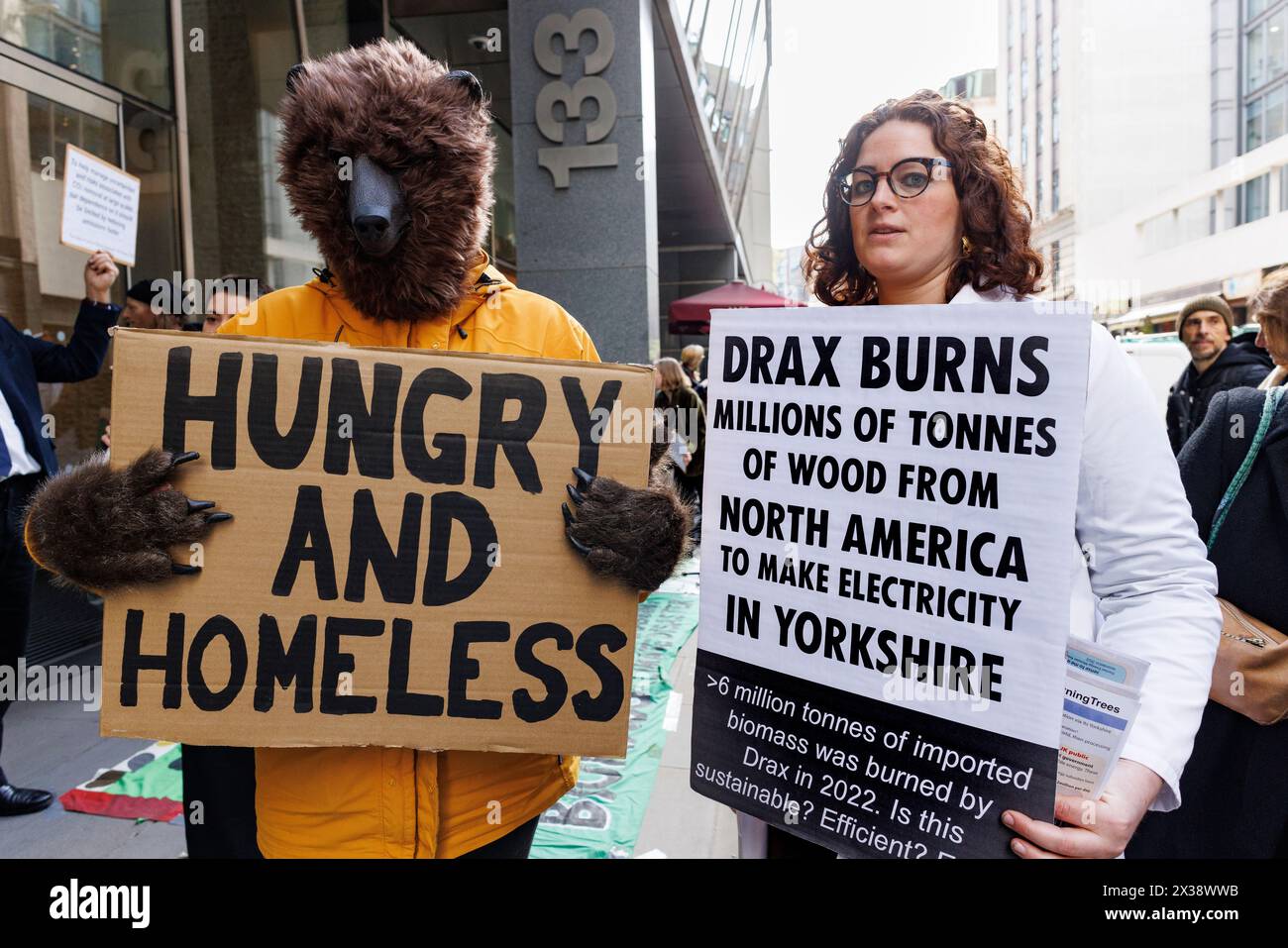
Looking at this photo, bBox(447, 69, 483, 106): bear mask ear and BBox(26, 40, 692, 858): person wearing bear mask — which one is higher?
BBox(447, 69, 483, 106): bear mask ear

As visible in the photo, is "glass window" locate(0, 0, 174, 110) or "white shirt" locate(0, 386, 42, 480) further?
"glass window" locate(0, 0, 174, 110)

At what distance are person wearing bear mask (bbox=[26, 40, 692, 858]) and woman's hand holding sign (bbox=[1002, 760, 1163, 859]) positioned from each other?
752 millimetres

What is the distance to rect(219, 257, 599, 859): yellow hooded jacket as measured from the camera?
1575 millimetres

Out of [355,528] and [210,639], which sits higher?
[355,528]

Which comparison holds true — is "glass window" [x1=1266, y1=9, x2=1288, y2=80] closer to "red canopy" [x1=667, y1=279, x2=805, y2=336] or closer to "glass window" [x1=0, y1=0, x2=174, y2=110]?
"red canopy" [x1=667, y1=279, x2=805, y2=336]

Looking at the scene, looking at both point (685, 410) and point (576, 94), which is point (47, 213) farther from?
point (685, 410)

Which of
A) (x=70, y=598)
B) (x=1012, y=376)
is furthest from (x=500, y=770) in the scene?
(x=70, y=598)

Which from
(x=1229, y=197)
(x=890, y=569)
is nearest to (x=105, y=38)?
(x=890, y=569)

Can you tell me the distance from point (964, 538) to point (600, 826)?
2.55 metres

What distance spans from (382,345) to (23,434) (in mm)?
2365

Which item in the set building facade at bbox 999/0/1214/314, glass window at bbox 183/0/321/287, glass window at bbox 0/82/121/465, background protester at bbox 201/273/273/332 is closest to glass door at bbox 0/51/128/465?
glass window at bbox 0/82/121/465

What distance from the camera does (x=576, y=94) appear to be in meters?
6.57

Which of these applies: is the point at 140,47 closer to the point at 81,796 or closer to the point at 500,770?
the point at 81,796

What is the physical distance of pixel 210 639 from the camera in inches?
60.6
